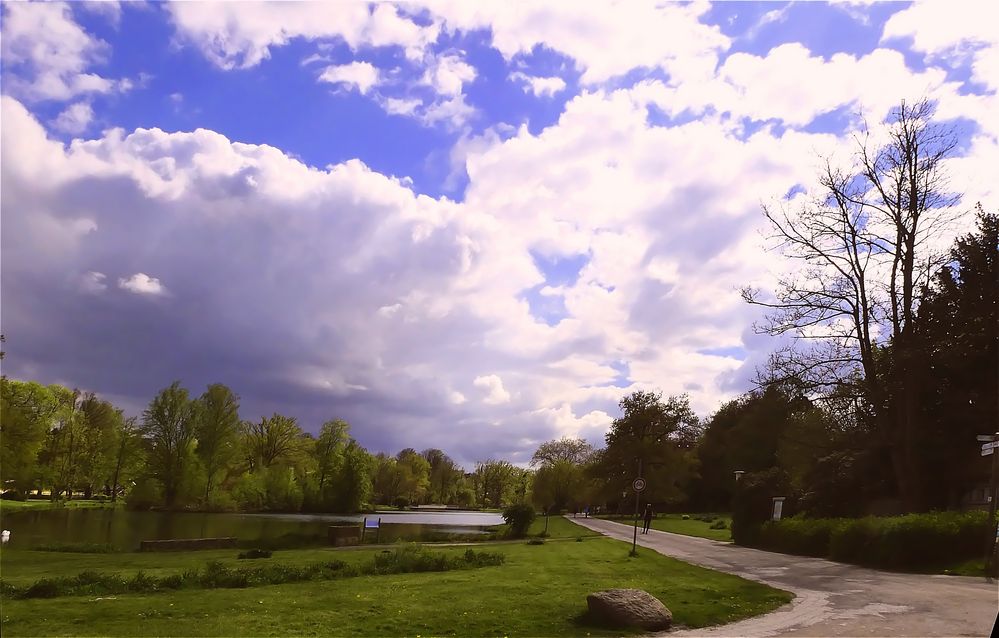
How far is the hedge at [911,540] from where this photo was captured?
64.1 ft

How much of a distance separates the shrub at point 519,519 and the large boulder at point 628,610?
27.7 m

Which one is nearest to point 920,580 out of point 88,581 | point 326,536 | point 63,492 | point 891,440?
point 891,440

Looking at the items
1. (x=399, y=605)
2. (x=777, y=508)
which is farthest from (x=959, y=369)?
(x=399, y=605)

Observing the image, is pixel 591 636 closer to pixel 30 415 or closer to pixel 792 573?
pixel 792 573

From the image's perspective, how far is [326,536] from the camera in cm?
3256

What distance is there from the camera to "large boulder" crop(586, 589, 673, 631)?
35.8 feet

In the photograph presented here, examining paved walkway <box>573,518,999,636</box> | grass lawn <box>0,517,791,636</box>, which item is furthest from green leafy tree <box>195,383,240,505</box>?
paved walkway <box>573,518,999,636</box>

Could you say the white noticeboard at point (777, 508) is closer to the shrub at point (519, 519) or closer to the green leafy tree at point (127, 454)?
the shrub at point (519, 519)

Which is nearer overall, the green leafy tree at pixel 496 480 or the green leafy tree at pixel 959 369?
the green leafy tree at pixel 959 369

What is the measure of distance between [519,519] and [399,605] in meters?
26.9

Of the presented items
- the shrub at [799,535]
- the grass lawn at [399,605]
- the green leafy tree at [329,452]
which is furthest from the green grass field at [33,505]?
the shrub at [799,535]

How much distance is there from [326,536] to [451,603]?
2174cm

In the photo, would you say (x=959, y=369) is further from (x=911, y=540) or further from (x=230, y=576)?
(x=230, y=576)

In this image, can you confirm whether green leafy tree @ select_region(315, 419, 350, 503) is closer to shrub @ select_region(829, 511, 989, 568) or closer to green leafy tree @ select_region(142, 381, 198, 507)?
green leafy tree @ select_region(142, 381, 198, 507)
